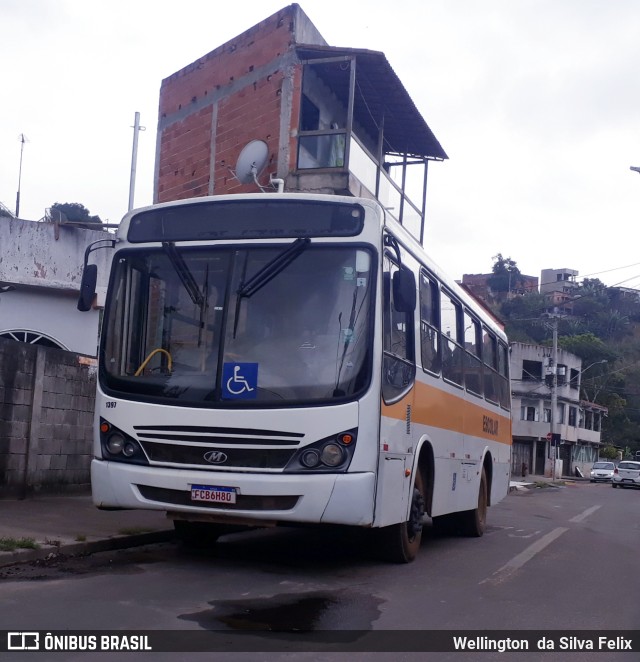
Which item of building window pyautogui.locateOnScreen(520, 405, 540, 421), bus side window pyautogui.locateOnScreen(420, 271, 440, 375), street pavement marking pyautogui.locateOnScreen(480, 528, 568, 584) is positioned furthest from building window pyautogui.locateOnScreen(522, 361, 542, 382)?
bus side window pyautogui.locateOnScreen(420, 271, 440, 375)

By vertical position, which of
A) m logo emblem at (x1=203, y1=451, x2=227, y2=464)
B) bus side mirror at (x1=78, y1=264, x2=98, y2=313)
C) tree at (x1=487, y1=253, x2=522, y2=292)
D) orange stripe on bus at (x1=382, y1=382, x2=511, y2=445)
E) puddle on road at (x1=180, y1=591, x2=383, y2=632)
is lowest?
puddle on road at (x1=180, y1=591, x2=383, y2=632)

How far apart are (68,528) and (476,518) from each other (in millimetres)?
5970

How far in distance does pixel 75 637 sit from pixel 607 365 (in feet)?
258

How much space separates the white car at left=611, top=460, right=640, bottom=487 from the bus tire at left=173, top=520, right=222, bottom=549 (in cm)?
3939

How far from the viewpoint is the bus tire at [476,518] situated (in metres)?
13.0

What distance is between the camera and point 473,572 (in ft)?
30.3

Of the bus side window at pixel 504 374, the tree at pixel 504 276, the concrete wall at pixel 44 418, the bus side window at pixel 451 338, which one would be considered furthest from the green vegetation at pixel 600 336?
the bus side window at pixel 451 338

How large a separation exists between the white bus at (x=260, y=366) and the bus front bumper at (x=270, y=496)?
0.5 inches

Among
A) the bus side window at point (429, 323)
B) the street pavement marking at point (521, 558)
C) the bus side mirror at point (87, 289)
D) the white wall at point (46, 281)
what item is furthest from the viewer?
the white wall at point (46, 281)

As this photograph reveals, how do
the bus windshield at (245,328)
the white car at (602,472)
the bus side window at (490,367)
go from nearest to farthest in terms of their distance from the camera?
the bus windshield at (245,328) < the bus side window at (490,367) < the white car at (602,472)

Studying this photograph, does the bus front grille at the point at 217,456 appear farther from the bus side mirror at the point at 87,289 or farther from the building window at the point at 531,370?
the building window at the point at 531,370

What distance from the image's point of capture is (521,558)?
35.0 feet

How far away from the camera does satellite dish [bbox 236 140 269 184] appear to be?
647 inches

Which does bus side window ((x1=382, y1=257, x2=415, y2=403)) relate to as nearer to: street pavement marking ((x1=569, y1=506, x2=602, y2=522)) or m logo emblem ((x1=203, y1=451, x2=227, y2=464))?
m logo emblem ((x1=203, y1=451, x2=227, y2=464))
